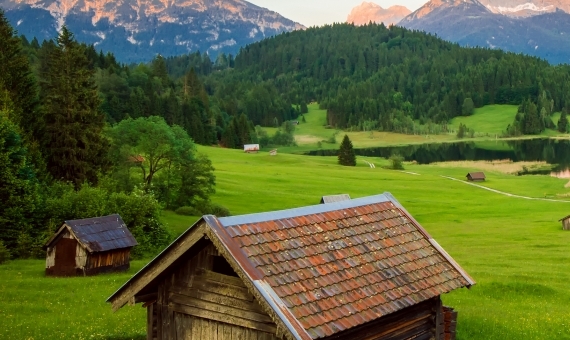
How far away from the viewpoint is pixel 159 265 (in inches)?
529

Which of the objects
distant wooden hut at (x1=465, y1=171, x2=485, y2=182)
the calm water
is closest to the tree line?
distant wooden hut at (x1=465, y1=171, x2=485, y2=182)

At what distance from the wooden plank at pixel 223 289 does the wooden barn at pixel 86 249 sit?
28.3m

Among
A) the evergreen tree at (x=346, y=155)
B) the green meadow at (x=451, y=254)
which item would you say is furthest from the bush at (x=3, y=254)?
the evergreen tree at (x=346, y=155)

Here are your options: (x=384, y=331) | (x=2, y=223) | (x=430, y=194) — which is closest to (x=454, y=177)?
(x=430, y=194)

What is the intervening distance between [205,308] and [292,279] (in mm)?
2289

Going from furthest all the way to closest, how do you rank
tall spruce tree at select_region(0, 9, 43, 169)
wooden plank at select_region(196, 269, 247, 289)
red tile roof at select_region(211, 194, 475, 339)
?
A: 1. tall spruce tree at select_region(0, 9, 43, 169)
2. wooden plank at select_region(196, 269, 247, 289)
3. red tile roof at select_region(211, 194, 475, 339)

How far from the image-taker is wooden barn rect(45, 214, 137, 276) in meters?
40.4

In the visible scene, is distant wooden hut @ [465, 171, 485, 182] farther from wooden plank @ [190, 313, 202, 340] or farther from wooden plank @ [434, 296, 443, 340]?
wooden plank @ [190, 313, 202, 340]

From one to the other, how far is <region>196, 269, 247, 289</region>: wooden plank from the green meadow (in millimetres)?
11872

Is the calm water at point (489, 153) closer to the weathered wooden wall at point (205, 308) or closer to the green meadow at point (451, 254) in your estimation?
the green meadow at point (451, 254)

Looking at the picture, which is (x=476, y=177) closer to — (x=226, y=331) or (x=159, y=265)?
(x=226, y=331)

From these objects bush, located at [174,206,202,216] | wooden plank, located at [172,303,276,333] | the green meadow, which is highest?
wooden plank, located at [172,303,276,333]

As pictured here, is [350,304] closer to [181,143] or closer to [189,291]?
[189,291]

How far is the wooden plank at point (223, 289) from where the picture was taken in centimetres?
1294
